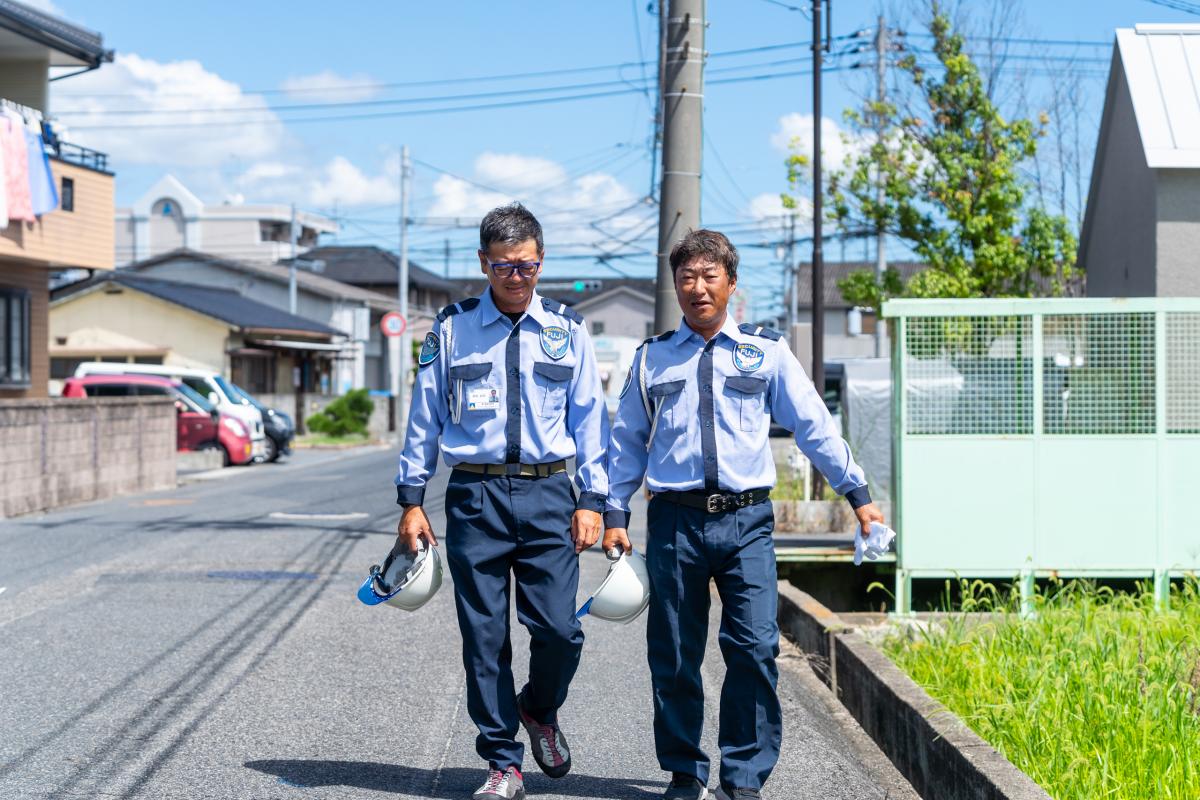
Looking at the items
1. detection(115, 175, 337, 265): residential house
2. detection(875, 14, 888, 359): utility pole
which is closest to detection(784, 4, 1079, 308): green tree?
detection(875, 14, 888, 359): utility pole

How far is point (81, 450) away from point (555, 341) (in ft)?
46.3

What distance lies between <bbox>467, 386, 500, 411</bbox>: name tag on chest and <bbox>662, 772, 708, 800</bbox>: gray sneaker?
1339 mm

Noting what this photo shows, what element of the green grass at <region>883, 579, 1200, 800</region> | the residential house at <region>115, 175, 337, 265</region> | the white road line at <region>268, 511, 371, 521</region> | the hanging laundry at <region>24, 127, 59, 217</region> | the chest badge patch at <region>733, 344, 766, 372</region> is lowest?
the white road line at <region>268, 511, 371, 521</region>

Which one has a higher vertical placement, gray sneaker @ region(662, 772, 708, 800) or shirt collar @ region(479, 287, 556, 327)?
shirt collar @ region(479, 287, 556, 327)

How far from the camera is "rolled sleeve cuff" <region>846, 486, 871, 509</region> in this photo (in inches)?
173

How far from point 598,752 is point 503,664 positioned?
0.96m

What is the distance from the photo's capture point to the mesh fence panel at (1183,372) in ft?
24.6

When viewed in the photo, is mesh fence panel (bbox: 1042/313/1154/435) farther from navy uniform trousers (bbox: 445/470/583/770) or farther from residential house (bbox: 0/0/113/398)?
residential house (bbox: 0/0/113/398)

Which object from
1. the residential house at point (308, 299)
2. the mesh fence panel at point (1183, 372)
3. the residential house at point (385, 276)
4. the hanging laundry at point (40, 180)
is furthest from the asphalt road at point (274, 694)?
the residential house at point (385, 276)

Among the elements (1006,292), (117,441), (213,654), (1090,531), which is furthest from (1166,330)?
(117,441)

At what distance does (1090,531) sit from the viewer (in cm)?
754

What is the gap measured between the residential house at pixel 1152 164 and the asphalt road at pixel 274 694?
21.2ft

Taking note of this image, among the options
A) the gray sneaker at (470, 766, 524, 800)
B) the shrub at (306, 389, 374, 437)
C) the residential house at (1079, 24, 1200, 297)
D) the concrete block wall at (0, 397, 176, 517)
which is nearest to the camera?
the gray sneaker at (470, 766, 524, 800)

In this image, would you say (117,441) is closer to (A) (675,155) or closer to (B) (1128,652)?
(A) (675,155)
